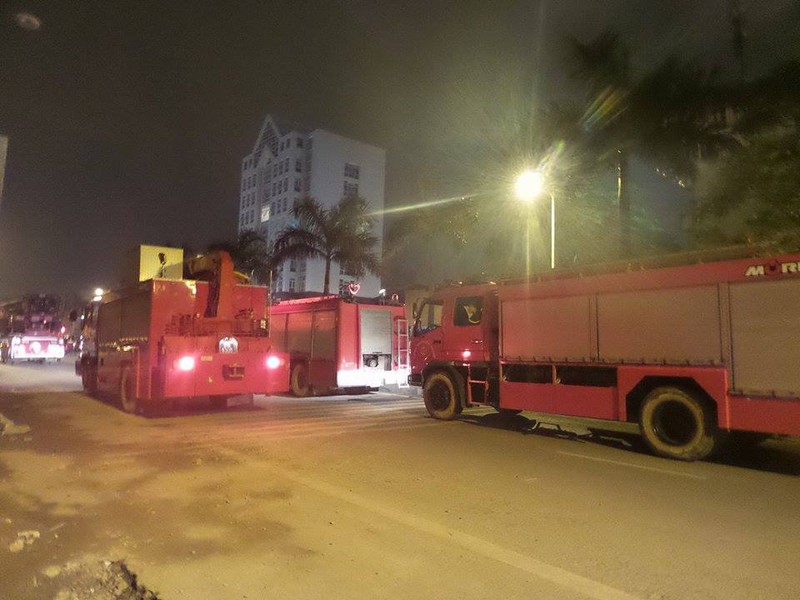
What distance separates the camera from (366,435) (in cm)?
1097

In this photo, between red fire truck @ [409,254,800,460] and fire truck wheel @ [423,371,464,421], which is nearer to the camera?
red fire truck @ [409,254,800,460]

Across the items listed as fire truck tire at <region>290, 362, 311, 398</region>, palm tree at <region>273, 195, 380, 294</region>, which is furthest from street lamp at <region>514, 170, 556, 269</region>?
palm tree at <region>273, 195, 380, 294</region>

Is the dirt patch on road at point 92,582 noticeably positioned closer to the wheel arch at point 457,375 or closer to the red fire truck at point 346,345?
the wheel arch at point 457,375

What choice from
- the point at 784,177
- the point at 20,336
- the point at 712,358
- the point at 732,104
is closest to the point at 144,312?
the point at 712,358

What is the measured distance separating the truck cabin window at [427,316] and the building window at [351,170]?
77.1m

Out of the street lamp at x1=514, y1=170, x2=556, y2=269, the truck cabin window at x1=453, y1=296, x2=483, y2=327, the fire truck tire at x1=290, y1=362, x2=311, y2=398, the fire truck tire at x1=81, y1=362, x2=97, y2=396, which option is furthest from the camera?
the fire truck tire at x1=290, y1=362, x2=311, y2=398

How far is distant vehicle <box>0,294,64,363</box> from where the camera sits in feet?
123

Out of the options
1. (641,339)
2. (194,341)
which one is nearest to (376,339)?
(194,341)

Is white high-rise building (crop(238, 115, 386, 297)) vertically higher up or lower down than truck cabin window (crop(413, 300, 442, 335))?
higher up

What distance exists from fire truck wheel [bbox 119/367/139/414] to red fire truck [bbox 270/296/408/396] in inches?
221

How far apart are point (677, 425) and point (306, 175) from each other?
268 ft

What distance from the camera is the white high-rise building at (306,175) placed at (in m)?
82.1

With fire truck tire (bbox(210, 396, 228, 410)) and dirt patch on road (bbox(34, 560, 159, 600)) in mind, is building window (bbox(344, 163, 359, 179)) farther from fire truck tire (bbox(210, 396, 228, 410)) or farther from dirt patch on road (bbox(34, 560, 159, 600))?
dirt patch on road (bbox(34, 560, 159, 600))

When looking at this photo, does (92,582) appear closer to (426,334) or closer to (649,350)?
(649,350)
